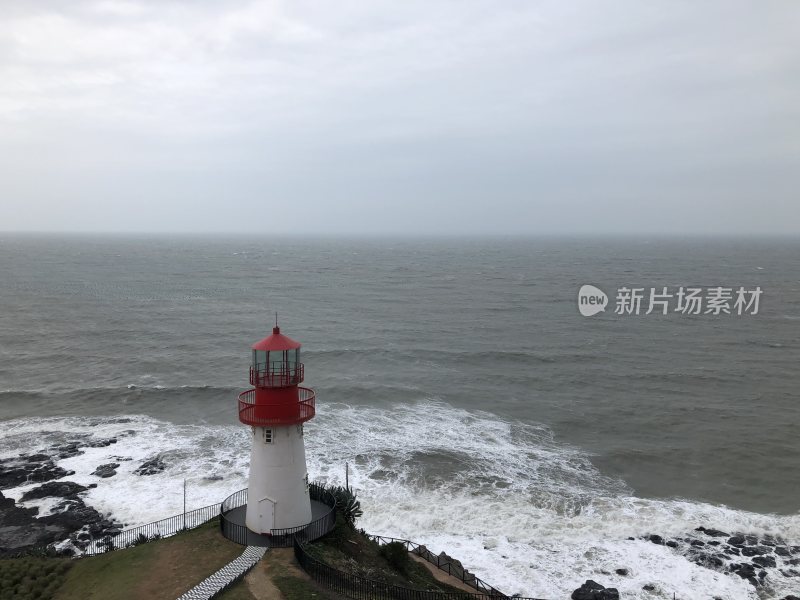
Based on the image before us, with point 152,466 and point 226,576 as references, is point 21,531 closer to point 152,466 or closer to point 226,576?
point 152,466

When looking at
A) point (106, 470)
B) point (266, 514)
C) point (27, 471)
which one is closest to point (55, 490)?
point (106, 470)

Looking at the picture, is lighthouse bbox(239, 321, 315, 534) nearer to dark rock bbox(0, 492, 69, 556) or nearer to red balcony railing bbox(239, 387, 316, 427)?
red balcony railing bbox(239, 387, 316, 427)

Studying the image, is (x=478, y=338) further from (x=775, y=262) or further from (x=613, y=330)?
(x=775, y=262)

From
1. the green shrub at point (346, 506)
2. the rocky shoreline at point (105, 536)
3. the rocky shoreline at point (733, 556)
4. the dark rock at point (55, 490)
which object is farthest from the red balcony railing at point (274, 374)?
the dark rock at point (55, 490)

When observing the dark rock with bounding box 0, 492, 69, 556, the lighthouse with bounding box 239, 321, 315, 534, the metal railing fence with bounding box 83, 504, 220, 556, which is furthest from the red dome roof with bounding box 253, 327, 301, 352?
the dark rock with bounding box 0, 492, 69, 556

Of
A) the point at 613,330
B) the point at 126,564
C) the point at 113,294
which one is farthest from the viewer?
the point at 113,294

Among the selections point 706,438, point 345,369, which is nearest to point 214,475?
point 345,369
